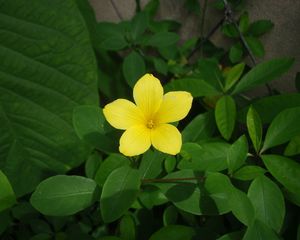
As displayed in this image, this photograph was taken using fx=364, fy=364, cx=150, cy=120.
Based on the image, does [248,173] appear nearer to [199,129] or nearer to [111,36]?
[199,129]

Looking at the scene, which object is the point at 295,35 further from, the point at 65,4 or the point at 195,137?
the point at 65,4

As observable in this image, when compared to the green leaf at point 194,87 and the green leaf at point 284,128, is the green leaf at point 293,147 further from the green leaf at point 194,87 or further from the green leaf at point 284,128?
the green leaf at point 194,87

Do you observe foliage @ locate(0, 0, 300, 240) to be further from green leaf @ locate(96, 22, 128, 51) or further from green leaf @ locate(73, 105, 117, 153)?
green leaf @ locate(96, 22, 128, 51)

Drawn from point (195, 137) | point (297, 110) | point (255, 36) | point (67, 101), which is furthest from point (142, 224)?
point (255, 36)

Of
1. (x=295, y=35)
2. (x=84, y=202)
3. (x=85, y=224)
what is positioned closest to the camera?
(x=84, y=202)

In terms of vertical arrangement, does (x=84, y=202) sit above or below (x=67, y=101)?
below

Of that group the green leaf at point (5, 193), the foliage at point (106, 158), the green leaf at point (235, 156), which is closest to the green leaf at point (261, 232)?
the foliage at point (106, 158)

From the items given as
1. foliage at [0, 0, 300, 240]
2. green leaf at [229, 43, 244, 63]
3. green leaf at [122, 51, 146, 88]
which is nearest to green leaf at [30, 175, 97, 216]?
foliage at [0, 0, 300, 240]
